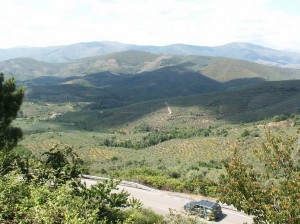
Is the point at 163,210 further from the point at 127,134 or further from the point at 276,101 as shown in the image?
the point at 276,101

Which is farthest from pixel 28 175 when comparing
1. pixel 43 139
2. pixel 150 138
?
pixel 150 138

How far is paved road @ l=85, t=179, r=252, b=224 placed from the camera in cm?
1938

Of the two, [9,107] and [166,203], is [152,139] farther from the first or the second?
[9,107]

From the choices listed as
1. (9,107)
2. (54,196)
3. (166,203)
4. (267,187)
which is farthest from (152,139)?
(54,196)

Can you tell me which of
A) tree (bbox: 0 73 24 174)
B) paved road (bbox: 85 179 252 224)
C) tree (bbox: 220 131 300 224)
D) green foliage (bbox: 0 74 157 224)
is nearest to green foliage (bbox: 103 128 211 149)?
paved road (bbox: 85 179 252 224)

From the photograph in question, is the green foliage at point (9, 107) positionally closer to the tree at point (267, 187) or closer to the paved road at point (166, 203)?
the paved road at point (166, 203)

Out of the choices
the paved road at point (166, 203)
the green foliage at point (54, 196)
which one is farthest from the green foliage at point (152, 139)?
the green foliage at point (54, 196)

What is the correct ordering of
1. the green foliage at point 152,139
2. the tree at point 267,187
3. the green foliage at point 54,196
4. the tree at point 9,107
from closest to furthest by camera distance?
the green foliage at point 54,196
the tree at point 267,187
the tree at point 9,107
the green foliage at point 152,139

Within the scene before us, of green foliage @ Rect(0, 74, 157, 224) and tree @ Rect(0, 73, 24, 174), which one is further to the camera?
tree @ Rect(0, 73, 24, 174)

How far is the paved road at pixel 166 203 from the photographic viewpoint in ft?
63.6

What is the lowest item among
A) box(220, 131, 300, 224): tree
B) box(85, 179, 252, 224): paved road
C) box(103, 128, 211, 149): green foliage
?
box(103, 128, 211, 149): green foliage

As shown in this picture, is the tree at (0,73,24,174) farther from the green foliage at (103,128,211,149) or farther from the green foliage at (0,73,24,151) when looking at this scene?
the green foliage at (103,128,211,149)

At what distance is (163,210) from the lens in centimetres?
1967

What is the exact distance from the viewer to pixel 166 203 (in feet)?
70.1
